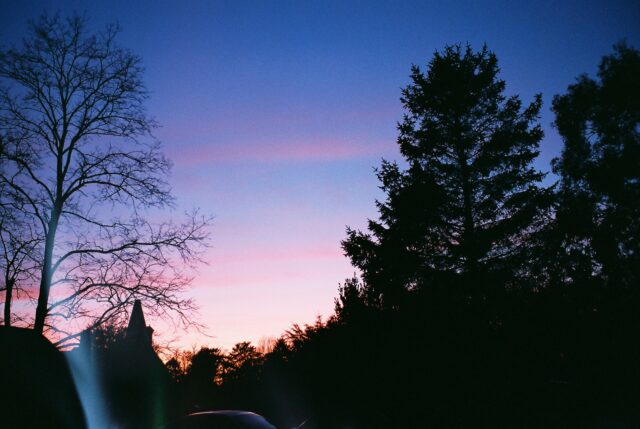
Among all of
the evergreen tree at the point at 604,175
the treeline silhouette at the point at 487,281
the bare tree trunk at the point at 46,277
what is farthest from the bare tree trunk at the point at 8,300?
the evergreen tree at the point at 604,175

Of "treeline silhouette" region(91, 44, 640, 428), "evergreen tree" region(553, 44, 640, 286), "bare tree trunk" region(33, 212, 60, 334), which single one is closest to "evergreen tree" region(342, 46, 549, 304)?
"treeline silhouette" region(91, 44, 640, 428)

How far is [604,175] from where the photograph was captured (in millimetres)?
18969

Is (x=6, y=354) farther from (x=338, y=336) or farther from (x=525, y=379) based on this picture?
(x=525, y=379)

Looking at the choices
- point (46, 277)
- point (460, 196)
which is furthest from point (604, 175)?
point (46, 277)

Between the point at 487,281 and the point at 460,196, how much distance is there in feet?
11.9

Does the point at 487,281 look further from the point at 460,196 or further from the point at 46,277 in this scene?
the point at 46,277

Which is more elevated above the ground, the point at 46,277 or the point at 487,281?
the point at 46,277

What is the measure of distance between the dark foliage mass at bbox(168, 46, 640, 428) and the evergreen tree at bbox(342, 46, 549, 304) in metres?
0.06

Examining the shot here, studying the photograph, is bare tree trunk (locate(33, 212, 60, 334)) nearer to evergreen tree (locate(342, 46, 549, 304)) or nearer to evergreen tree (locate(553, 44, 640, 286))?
evergreen tree (locate(342, 46, 549, 304))

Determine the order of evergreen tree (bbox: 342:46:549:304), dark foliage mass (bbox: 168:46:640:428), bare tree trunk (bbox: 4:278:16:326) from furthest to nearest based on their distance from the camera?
evergreen tree (bbox: 342:46:549:304) → bare tree trunk (bbox: 4:278:16:326) → dark foliage mass (bbox: 168:46:640:428)

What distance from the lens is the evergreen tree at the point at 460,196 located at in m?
15.8

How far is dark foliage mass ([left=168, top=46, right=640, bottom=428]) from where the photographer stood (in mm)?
10617

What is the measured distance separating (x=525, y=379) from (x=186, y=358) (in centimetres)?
7058

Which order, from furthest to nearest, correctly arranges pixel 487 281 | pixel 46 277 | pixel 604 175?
1. pixel 604 175
2. pixel 487 281
3. pixel 46 277
